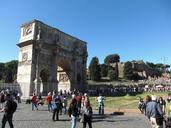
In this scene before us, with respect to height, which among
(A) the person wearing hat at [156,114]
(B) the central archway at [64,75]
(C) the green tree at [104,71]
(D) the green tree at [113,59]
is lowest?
(A) the person wearing hat at [156,114]

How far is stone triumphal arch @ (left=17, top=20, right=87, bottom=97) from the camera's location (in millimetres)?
39097

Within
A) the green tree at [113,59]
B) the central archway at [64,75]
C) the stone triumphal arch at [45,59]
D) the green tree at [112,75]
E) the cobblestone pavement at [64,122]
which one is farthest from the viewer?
the green tree at [113,59]

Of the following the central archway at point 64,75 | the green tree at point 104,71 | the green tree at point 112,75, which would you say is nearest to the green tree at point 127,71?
the green tree at point 112,75

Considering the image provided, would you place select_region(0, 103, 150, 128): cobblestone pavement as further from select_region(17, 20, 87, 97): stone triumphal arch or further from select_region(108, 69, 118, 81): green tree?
select_region(108, 69, 118, 81): green tree

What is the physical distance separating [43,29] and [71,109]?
3224cm

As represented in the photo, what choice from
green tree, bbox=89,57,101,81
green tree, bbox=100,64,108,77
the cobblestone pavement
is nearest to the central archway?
the cobblestone pavement

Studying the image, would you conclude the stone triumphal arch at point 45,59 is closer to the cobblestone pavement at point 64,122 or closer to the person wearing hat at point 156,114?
Result: the cobblestone pavement at point 64,122

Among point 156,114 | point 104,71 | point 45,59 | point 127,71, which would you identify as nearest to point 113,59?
point 104,71

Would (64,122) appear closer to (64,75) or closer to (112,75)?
(64,75)

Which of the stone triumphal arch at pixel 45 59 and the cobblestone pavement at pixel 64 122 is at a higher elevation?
the stone triumphal arch at pixel 45 59

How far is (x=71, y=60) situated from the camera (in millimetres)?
48156

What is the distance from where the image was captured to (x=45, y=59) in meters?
41.5

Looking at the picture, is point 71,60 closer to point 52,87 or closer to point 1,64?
point 52,87

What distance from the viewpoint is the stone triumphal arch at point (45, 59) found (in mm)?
39097
